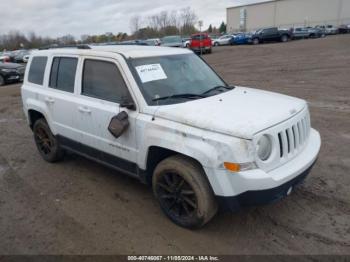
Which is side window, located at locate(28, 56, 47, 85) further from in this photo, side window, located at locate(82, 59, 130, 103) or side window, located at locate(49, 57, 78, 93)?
side window, located at locate(82, 59, 130, 103)

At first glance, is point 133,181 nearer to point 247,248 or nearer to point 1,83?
point 247,248

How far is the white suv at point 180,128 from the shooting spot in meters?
2.95

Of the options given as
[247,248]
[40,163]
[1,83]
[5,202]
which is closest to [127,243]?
[247,248]

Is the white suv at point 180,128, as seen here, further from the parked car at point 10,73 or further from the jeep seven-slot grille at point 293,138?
the parked car at point 10,73

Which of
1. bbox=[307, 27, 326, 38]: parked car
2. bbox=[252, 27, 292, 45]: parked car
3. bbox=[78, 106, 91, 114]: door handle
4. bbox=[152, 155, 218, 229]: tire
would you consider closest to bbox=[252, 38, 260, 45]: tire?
bbox=[252, 27, 292, 45]: parked car

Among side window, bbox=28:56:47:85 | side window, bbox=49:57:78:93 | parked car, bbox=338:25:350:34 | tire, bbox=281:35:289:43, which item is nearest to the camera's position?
side window, bbox=49:57:78:93

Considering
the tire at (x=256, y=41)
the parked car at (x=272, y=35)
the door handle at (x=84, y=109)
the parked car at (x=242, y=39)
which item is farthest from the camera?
the parked car at (x=242, y=39)

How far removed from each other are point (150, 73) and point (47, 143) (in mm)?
2605

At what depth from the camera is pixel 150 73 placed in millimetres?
3809

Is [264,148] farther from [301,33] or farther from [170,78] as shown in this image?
[301,33]

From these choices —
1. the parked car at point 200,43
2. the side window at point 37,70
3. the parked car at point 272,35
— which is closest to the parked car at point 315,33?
the parked car at point 272,35

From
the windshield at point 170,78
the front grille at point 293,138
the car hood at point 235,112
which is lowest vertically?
the front grille at point 293,138

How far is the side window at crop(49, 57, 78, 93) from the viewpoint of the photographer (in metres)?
4.51

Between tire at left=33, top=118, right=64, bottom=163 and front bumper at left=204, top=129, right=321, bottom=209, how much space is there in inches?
124
